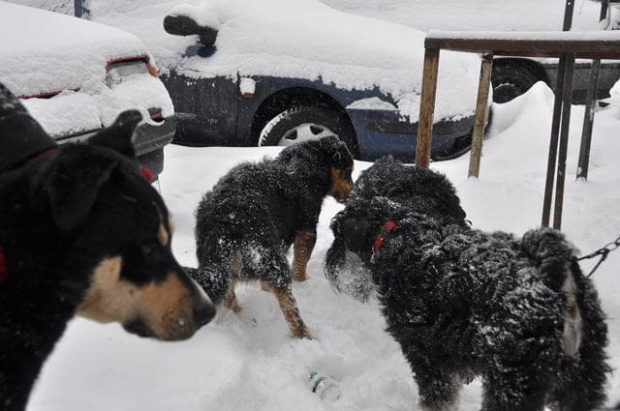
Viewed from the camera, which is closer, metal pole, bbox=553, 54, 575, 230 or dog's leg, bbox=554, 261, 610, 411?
dog's leg, bbox=554, 261, 610, 411

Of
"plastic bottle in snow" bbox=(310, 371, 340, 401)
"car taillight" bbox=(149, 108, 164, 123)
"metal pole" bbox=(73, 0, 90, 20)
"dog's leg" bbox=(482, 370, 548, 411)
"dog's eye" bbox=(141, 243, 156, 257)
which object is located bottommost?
"plastic bottle in snow" bbox=(310, 371, 340, 401)

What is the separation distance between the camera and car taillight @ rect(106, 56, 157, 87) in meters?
4.41

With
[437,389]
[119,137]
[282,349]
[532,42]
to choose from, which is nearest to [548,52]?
[532,42]

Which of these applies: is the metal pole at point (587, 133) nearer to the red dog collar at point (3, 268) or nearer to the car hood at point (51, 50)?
the car hood at point (51, 50)

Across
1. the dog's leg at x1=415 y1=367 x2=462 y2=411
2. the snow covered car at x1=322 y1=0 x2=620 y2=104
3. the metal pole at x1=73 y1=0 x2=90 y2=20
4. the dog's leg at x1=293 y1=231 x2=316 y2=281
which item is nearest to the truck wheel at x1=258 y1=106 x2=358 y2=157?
the dog's leg at x1=293 y1=231 x2=316 y2=281

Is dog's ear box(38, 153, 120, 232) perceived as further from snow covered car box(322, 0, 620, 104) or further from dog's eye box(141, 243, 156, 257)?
snow covered car box(322, 0, 620, 104)

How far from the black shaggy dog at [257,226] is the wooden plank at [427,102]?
2.83 ft

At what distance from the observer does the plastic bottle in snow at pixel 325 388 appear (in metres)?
3.00

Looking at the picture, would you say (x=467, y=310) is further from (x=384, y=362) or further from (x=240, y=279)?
(x=240, y=279)

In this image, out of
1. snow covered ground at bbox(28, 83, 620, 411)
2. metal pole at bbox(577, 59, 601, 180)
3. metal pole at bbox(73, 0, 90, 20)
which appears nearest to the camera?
snow covered ground at bbox(28, 83, 620, 411)

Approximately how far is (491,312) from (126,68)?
3.59 meters

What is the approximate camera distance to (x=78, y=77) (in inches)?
158

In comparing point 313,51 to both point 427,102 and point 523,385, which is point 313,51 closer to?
point 427,102

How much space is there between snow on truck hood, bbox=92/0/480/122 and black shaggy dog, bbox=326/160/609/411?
3.29 m
